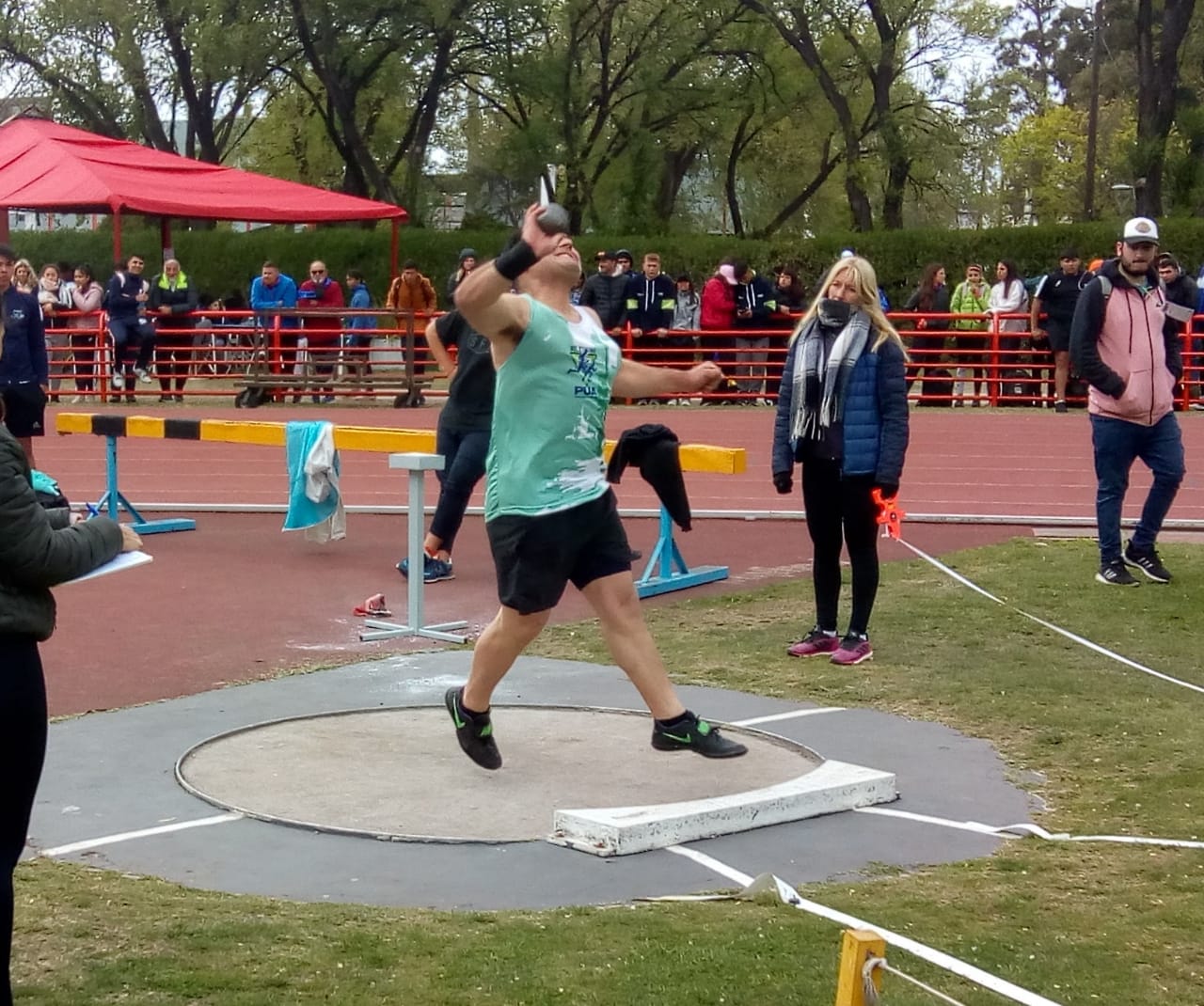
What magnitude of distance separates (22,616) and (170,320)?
22747 millimetres

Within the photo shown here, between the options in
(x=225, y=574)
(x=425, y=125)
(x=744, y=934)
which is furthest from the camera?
(x=425, y=125)

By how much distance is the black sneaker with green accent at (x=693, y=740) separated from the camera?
6141 millimetres

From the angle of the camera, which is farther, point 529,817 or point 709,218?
point 709,218

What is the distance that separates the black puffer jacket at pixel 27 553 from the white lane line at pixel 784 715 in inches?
141

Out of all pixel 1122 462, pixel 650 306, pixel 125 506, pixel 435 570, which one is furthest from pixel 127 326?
pixel 1122 462

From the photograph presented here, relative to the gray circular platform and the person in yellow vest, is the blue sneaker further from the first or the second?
the person in yellow vest

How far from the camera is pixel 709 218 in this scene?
57594 mm

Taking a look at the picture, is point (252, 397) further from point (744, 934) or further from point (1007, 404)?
point (744, 934)

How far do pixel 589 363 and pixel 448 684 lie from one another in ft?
7.68

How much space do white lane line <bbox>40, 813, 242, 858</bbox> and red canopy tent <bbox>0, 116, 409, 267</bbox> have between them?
21.6 meters

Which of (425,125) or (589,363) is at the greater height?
(425,125)

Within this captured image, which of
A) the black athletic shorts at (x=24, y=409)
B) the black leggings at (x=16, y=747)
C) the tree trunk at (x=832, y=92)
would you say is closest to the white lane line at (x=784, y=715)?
the black leggings at (x=16, y=747)

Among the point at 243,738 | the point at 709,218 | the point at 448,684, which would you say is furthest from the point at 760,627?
the point at 709,218

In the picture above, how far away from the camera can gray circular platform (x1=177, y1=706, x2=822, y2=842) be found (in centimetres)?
561
